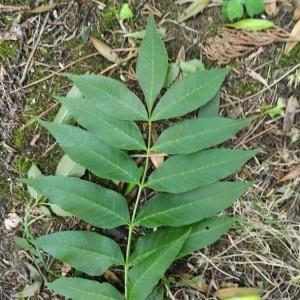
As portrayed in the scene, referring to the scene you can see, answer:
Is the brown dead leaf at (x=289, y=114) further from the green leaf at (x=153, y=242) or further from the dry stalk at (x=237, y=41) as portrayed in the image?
the green leaf at (x=153, y=242)

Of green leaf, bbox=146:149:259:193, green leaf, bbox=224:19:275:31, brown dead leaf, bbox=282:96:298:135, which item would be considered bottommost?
green leaf, bbox=146:149:259:193

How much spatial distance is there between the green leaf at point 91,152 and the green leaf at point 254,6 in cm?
64

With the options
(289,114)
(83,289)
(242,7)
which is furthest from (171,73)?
(83,289)

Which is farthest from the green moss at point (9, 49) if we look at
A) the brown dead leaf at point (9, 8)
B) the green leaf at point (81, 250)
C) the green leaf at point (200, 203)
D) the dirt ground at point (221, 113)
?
the green leaf at point (200, 203)

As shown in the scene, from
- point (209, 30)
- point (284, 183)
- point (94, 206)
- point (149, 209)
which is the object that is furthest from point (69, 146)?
point (284, 183)

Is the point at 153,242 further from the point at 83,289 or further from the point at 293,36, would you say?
the point at 293,36

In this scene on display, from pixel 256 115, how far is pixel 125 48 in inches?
20.0

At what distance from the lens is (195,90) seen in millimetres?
1662

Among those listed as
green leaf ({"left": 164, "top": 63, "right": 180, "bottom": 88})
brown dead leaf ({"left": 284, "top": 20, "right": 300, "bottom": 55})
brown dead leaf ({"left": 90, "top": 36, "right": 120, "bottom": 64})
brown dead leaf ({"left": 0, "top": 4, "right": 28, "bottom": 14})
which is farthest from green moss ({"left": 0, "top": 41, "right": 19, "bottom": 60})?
brown dead leaf ({"left": 284, "top": 20, "right": 300, "bottom": 55})

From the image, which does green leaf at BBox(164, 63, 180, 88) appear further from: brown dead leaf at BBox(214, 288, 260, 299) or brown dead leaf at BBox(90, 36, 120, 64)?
brown dead leaf at BBox(214, 288, 260, 299)

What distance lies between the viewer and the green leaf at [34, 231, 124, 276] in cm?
171

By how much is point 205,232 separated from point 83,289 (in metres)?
0.44

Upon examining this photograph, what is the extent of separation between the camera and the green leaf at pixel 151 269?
162cm

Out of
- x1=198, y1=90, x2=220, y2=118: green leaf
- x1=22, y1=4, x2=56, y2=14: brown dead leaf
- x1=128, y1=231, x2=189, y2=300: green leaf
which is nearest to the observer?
x1=128, y1=231, x2=189, y2=300: green leaf
